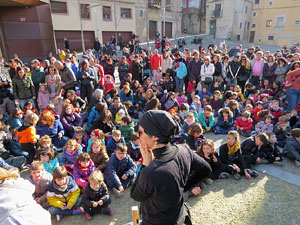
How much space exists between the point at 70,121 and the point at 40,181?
2260mm

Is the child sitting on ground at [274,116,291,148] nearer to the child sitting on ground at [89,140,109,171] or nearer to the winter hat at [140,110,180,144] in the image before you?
the child sitting on ground at [89,140,109,171]

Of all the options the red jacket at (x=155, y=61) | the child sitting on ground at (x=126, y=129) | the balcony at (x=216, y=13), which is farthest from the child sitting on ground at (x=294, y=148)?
the balcony at (x=216, y=13)

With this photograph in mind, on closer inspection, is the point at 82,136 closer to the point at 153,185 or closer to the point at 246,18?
the point at 153,185

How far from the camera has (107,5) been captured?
21406 millimetres

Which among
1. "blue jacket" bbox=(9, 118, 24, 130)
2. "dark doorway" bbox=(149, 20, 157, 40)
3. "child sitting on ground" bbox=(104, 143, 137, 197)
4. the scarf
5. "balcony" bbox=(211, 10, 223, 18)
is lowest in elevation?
"child sitting on ground" bbox=(104, 143, 137, 197)

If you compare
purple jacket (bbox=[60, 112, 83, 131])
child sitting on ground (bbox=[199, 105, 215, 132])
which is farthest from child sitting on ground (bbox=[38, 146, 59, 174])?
child sitting on ground (bbox=[199, 105, 215, 132])

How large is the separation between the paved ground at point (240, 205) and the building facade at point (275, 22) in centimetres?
3442

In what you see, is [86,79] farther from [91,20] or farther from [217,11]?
[217,11]

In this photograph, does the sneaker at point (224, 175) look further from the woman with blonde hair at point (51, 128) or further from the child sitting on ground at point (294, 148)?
the woman with blonde hair at point (51, 128)

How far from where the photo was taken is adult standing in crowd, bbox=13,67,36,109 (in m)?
5.83

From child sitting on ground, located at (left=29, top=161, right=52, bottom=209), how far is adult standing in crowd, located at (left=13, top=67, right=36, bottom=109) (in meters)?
3.61

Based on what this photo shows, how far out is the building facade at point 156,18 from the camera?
25.9 meters

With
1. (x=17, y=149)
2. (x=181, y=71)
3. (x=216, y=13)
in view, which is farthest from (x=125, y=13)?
(x=17, y=149)

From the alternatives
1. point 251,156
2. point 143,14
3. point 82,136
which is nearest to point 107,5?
point 143,14
